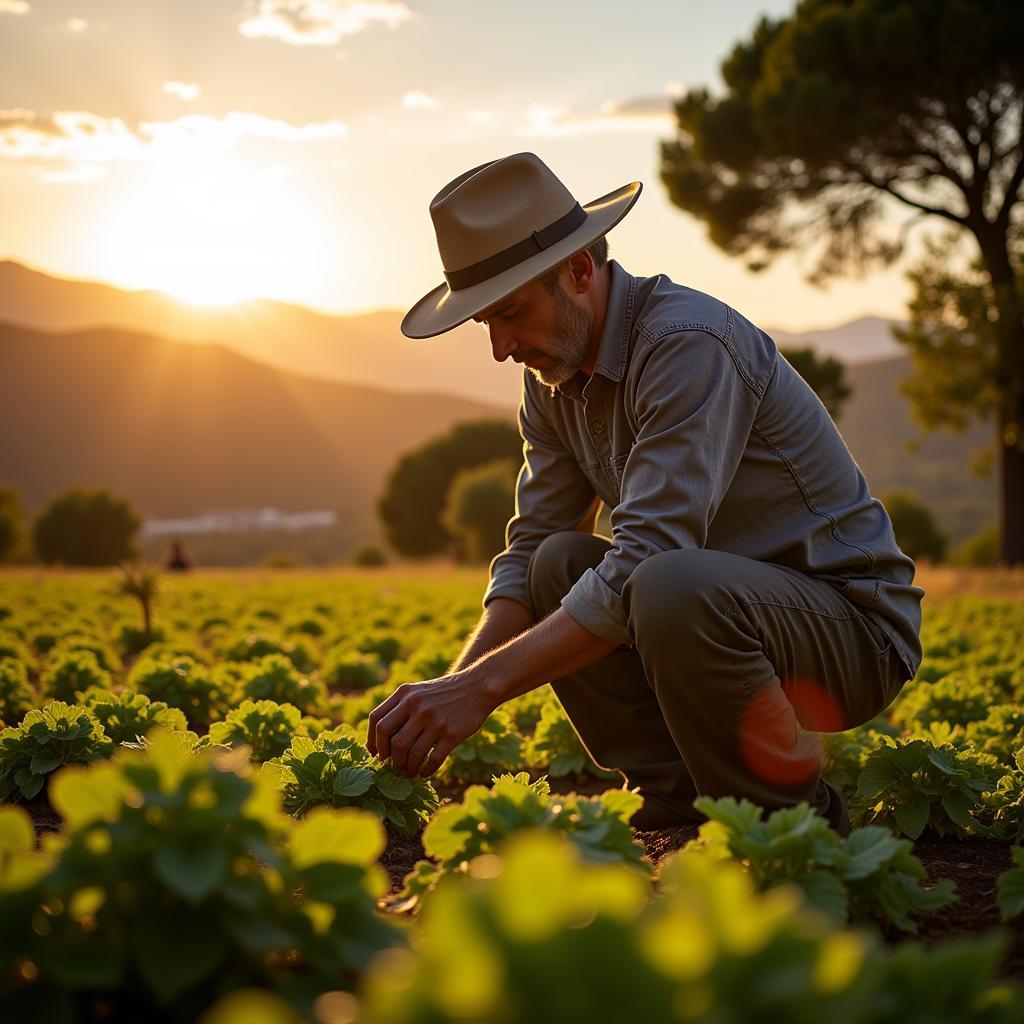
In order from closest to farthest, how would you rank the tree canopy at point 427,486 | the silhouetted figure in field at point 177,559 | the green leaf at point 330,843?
the green leaf at point 330,843 → the silhouetted figure in field at point 177,559 → the tree canopy at point 427,486

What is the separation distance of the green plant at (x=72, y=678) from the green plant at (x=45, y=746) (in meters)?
2.39

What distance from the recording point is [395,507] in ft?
187

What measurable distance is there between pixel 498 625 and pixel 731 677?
99 cm

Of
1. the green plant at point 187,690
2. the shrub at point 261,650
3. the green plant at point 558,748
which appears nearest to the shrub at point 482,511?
the shrub at point 261,650

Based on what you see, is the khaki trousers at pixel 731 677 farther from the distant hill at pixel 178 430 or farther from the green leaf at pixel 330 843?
the distant hill at pixel 178 430

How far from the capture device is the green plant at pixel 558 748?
4594 millimetres

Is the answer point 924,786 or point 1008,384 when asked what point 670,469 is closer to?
point 924,786

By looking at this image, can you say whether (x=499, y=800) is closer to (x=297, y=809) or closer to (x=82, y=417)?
(x=297, y=809)

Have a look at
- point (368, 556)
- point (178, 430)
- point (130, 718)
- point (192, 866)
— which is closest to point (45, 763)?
point (130, 718)

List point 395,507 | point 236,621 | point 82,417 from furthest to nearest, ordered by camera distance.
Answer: point 82,417, point 395,507, point 236,621

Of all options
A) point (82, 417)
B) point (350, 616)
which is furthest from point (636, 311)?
point (82, 417)

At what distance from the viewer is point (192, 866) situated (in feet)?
5.10

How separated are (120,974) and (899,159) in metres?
23.6

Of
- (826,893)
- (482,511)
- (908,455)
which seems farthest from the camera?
(908,455)
